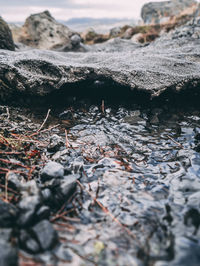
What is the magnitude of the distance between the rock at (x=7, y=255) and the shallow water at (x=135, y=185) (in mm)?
361

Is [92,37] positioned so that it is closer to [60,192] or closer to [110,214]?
[60,192]

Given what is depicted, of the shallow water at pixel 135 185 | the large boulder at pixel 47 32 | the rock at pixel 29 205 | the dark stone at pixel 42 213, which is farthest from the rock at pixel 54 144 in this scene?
the large boulder at pixel 47 32

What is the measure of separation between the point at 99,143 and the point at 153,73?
5.75 ft

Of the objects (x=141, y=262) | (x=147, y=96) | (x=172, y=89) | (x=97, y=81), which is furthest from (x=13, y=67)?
(x=141, y=262)

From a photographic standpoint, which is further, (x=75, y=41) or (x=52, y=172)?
(x=75, y=41)

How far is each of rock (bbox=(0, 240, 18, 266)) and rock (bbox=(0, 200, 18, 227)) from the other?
17cm

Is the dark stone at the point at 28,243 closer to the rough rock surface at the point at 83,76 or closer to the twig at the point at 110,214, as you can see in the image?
the twig at the point at 110,214

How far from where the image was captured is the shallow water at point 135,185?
4.34 ft

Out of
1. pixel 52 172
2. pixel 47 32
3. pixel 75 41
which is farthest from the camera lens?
pixel 47 32

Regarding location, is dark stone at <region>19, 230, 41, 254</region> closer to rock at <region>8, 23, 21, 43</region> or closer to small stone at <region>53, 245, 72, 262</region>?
small stone at <region>53, 245, 72, 262</region>

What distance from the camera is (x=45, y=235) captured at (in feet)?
4.25

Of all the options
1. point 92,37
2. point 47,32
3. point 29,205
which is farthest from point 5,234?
point 92,37

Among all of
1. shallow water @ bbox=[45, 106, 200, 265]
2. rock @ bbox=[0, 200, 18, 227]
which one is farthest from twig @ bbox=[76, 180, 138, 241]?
rock @ bbox=[0, 200, 18, 227]

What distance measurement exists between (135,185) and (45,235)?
1021 mm
